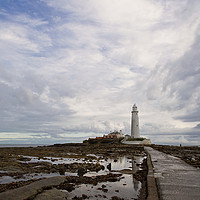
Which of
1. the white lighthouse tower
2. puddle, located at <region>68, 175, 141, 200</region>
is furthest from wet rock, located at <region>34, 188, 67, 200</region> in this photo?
the white lighthouse tower

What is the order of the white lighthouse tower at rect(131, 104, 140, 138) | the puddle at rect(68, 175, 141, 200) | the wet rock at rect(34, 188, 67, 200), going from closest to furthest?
the wet rock at rect(34, 188, 67, 200) < the puddle at rect(68, 175, 141, 200) < the white lighthouse tower at rect(131, 104, 140, 138)

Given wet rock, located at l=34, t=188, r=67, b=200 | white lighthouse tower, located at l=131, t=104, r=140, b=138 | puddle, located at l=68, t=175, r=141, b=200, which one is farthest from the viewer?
white lighthouse tower, located at l=131, t=104, r=140, b=138

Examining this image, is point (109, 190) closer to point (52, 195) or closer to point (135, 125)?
point (52, 195)

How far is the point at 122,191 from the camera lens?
9.57 metres

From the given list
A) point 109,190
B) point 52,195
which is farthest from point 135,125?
point 52,195

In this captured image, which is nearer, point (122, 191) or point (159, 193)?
point (159, 193)

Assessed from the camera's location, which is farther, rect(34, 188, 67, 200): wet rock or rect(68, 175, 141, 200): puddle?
rect(68, 175, 141, 200): puddle

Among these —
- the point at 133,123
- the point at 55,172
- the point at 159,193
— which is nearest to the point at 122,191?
the point at 159,193

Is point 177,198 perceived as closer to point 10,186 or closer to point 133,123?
point 10,186

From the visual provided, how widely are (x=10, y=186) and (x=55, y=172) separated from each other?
205 inches

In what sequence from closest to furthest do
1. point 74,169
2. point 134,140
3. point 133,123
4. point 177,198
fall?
point 177,198
point 74,169
point 134,140
point 133,123

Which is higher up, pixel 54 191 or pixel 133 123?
pixel 133 123

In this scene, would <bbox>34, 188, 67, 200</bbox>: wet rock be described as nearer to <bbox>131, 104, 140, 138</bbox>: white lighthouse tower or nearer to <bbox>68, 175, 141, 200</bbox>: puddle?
<bbox>68, 175, 141, 200</bbox>: puddle

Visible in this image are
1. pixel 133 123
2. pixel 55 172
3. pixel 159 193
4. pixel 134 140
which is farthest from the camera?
pixel 133 123
